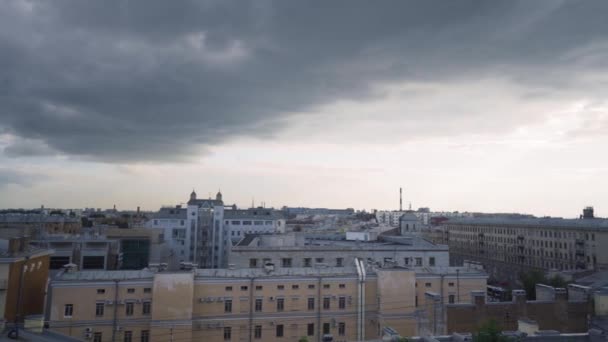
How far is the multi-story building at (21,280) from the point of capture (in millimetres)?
28766

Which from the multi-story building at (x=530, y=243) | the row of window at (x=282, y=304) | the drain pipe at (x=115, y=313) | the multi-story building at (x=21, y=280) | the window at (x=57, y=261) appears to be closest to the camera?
the multi-story building at (x=21, y=280)

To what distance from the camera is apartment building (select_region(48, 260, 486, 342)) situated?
35500 mm

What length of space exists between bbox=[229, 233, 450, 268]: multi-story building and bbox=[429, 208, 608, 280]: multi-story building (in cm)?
3586

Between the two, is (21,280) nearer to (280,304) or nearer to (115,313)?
(115,313)

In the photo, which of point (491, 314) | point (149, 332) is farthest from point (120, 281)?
point (491, 314)

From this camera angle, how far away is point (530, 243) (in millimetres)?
99500

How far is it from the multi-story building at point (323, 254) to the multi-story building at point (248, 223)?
39036mm

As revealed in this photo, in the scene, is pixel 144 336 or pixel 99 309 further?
pixel 144 336

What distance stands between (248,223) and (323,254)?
160ft

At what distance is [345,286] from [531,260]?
73374 millimetres

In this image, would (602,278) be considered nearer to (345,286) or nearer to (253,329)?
(345,286)

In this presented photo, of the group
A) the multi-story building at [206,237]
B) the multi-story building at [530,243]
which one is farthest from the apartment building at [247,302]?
the multi-story building at [206,237]

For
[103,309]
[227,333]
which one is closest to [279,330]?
[227,333]

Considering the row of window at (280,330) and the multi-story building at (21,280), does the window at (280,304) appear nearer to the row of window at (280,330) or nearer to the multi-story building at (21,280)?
the row of window at (280,330)
